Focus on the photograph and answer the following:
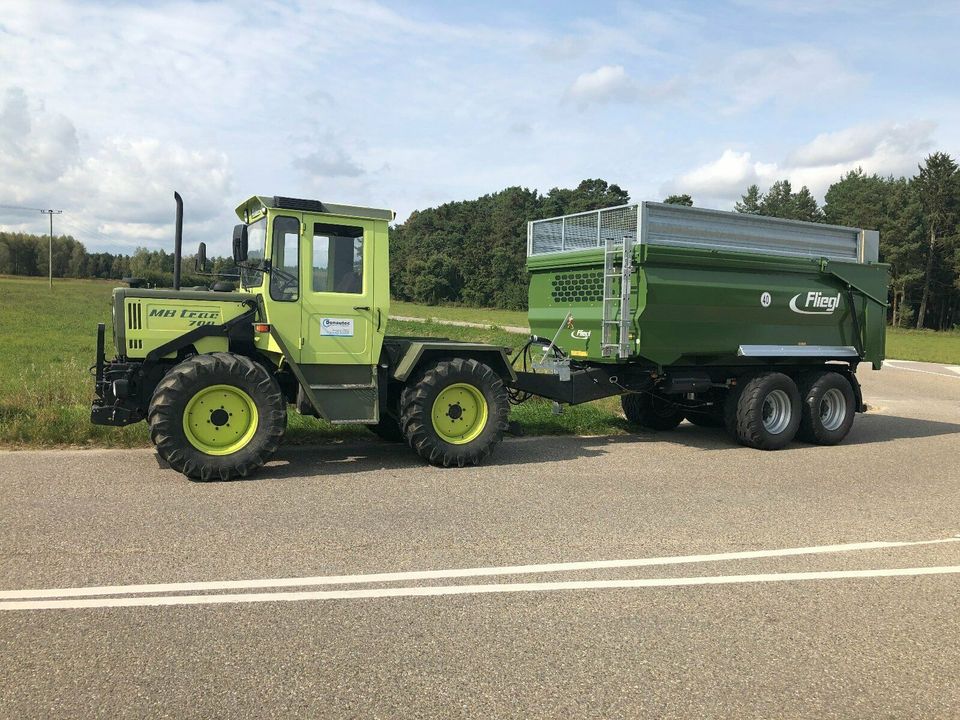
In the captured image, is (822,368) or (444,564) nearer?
(444,564)

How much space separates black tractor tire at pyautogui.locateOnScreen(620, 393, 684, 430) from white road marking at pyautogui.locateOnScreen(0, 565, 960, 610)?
19.7ft

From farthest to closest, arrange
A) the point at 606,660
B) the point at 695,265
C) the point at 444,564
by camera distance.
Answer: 1. the point at 695,265
2. the point at 444,564
3. the point at 606,660

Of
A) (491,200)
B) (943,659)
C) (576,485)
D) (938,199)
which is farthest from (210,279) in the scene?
(491,200)

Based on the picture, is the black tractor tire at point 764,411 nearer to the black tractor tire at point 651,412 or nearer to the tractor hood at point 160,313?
the black tractor tire at point 651,412

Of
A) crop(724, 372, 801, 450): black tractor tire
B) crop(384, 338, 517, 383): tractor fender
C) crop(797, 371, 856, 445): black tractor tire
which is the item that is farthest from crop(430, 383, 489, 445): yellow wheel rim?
crop(797, 371, 856, 445): black tractor tire

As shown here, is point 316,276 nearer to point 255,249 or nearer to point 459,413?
point 255,249

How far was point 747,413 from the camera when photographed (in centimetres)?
1004

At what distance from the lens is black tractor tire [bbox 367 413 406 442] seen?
29.9 feet

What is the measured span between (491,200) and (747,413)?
109 m

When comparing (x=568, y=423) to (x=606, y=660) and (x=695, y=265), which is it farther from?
(x=606, y=660)

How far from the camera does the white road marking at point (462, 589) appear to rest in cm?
424

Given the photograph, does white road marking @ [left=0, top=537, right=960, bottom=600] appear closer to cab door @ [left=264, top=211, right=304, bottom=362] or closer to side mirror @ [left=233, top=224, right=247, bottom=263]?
cab door @ [left=264, top=211, right=304, bottom=362]

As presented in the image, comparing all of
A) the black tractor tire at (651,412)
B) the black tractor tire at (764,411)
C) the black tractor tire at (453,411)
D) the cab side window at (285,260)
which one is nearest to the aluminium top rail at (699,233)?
→ the black tractor tire at (764,411)

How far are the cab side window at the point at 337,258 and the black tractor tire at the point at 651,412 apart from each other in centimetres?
504
